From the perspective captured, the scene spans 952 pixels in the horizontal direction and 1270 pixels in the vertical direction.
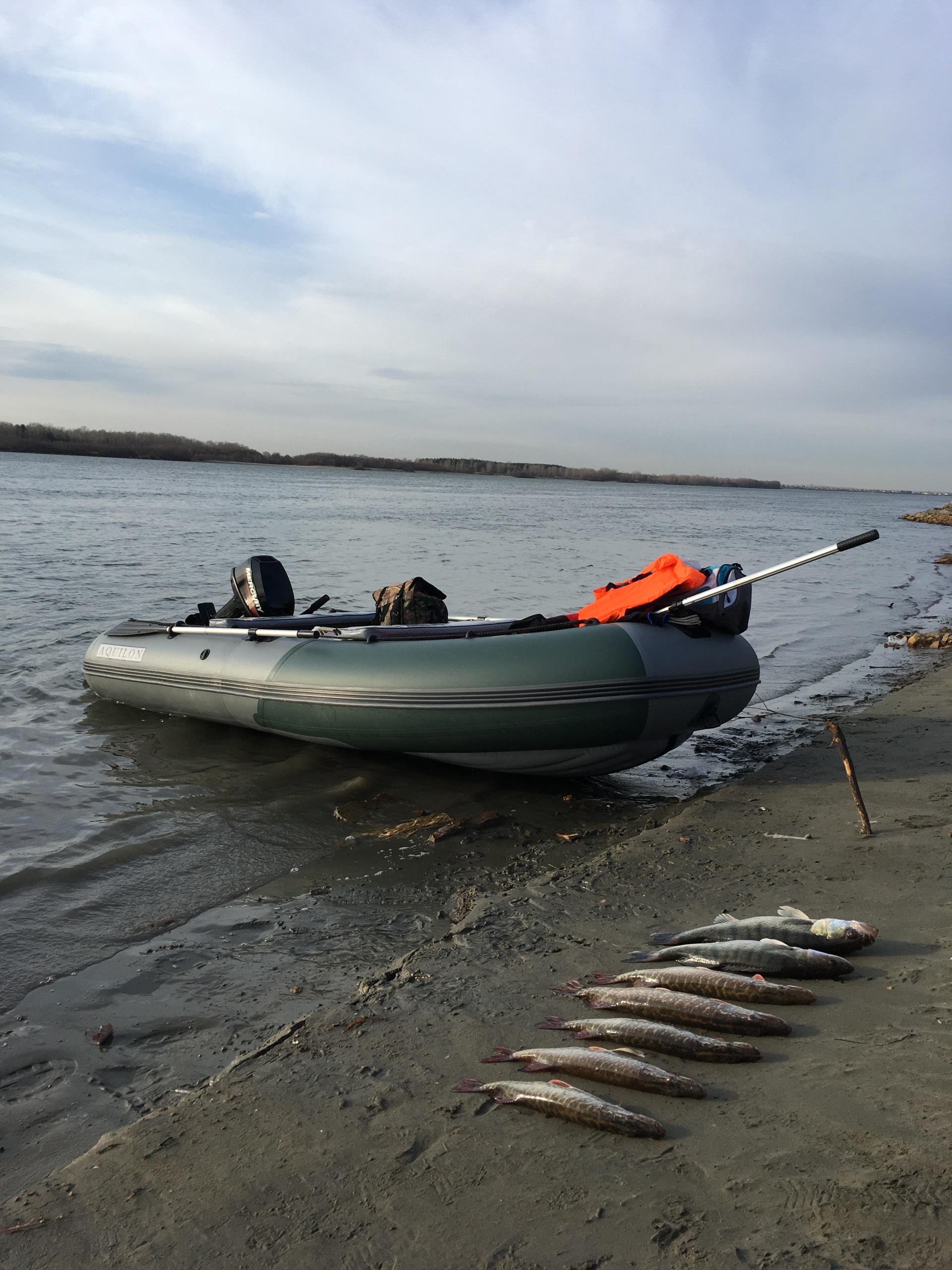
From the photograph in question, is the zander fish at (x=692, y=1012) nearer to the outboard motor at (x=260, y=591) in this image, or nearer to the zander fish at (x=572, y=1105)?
the zander fish at (x=572, y=1105)

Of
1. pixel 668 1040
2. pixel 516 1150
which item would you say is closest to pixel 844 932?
pixel 668 1040

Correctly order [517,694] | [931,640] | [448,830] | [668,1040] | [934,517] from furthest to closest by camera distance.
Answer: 1. [934,517]
2. [931,640]
3. [517,694]
4. [448,830]
5. [668,1040]

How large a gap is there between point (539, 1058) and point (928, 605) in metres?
16.6

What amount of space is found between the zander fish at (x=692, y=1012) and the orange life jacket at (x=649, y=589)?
334 centimetres

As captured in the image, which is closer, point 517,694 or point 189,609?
point 517,694

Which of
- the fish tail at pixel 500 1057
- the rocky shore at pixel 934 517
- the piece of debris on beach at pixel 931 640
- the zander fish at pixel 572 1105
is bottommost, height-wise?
the fish tail at pixel 500 1057

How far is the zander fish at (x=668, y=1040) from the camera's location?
8.86ft

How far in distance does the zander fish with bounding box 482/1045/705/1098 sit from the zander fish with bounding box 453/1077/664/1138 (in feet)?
0.21

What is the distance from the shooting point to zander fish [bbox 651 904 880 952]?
10.8ft

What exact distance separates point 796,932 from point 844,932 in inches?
6.7

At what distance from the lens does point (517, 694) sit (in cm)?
577

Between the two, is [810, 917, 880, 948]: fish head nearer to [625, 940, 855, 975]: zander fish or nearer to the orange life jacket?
[625, 940, 855, 975]: zander fish

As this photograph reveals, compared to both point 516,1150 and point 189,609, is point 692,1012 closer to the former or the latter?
point 516,1150

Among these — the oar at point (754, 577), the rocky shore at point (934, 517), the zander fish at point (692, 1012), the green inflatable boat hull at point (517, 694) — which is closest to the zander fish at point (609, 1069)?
the zander fish at point (692, 1012)
